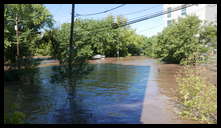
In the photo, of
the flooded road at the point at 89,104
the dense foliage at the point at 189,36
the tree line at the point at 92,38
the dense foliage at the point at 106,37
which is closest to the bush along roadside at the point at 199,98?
the flooded road at the point at 89,104

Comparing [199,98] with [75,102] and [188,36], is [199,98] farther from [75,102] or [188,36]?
[188,36]

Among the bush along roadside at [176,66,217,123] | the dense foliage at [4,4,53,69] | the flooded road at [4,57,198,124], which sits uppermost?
the dense foliage at [4,4,53,69]

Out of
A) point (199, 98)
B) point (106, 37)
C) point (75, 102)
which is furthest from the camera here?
point (106, 37)

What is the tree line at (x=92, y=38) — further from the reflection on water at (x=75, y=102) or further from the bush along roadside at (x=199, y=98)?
the reflection on water at (x=75, y=102)

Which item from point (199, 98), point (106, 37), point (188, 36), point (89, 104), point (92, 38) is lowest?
point (89, 104)

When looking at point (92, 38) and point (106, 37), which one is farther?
point (106, 37)

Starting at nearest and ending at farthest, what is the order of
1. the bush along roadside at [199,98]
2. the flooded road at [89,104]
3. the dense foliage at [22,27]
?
the dense foliage at [22,27] < the bush along roadside at [199,98] < the flooded road at [89,104]

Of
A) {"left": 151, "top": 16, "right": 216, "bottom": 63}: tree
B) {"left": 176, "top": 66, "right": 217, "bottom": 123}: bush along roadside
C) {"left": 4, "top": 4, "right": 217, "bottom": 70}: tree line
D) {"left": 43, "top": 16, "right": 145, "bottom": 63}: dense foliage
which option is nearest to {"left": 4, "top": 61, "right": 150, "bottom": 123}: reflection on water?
{"left": 4, "top": 4, "right": 217, "bottom": 70}: tree line

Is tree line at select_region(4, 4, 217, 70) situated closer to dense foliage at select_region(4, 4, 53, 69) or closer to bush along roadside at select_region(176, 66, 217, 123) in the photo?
dense foliage at select_region(4, 4, 53, 69)

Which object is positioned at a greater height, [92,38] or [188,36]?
[92,38]

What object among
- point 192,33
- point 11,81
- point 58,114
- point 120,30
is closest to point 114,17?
point 120,30

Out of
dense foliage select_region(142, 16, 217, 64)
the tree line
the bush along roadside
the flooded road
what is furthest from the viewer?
dense foliage select_region(142, 16, 217, 64)

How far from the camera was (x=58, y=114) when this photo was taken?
7.25 meters

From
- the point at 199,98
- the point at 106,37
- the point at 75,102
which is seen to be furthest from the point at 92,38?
the point at 199,98
